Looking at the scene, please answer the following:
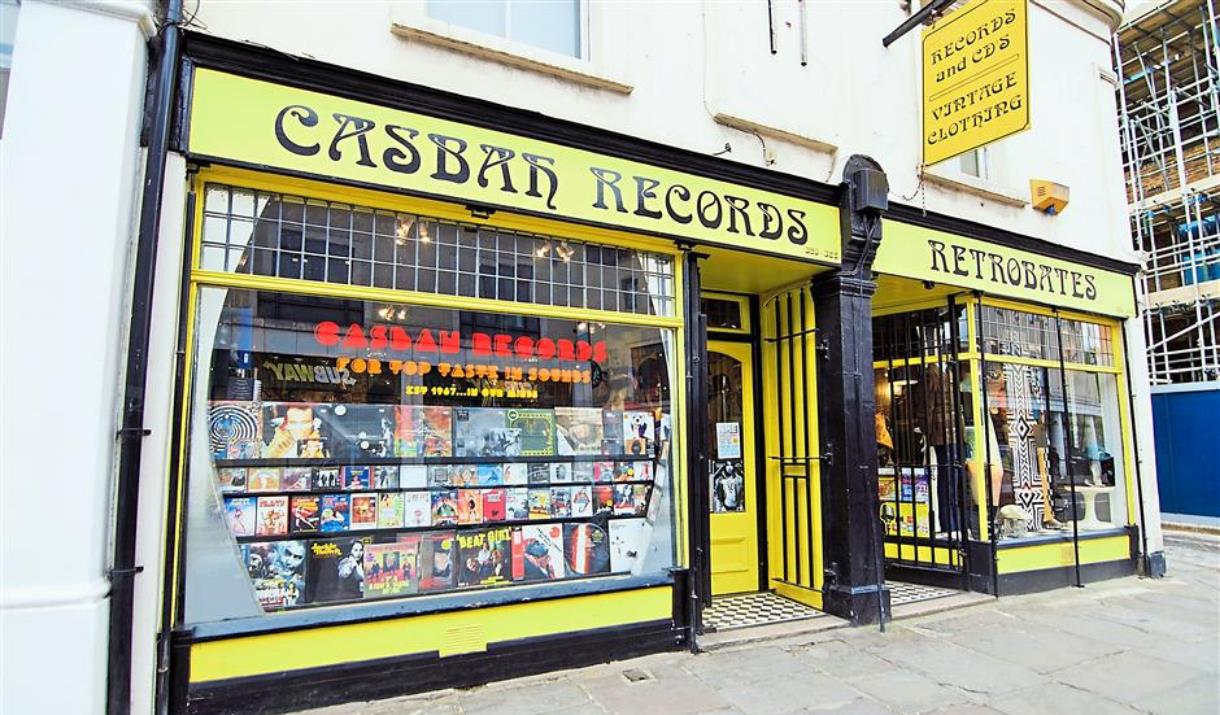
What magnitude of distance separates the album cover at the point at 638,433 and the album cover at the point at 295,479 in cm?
231

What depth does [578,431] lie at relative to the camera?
522 cm

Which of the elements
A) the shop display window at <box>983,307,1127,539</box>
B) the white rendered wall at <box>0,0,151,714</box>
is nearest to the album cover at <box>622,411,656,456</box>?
the white rendered wall at <box>0,0,151,714</box>

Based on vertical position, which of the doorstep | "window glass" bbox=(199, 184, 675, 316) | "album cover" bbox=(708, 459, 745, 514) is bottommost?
the doorstep

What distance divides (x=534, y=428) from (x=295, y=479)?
65.5 inches

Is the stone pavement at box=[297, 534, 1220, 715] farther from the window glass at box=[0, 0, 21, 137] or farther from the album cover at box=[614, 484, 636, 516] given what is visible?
the window glass at box=[0, 0, 21, 137]

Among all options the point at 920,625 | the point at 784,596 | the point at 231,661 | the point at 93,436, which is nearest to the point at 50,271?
the point at 93,436

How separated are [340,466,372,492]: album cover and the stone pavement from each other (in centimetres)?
131

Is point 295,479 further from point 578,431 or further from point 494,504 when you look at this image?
point 578,431

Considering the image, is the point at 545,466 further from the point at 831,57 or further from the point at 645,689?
the point at 831,57

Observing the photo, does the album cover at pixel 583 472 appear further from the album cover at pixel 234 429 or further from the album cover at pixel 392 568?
the album cover at pixel 234 429

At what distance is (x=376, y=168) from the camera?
167 inches

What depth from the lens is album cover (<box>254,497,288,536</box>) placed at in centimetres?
410

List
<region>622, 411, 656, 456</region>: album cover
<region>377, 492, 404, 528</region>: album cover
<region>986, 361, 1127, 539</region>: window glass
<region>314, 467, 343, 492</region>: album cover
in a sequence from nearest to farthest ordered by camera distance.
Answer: <region>314, 467, 343, 492</region>: album cover < <region>377, 492, 404, 528</region>: album cover < <region>622, 411, 656, 456</region>: album cover < <region>986, 361, 1127, 539</region>: window glass

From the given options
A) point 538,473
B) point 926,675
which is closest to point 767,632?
point 926,675
